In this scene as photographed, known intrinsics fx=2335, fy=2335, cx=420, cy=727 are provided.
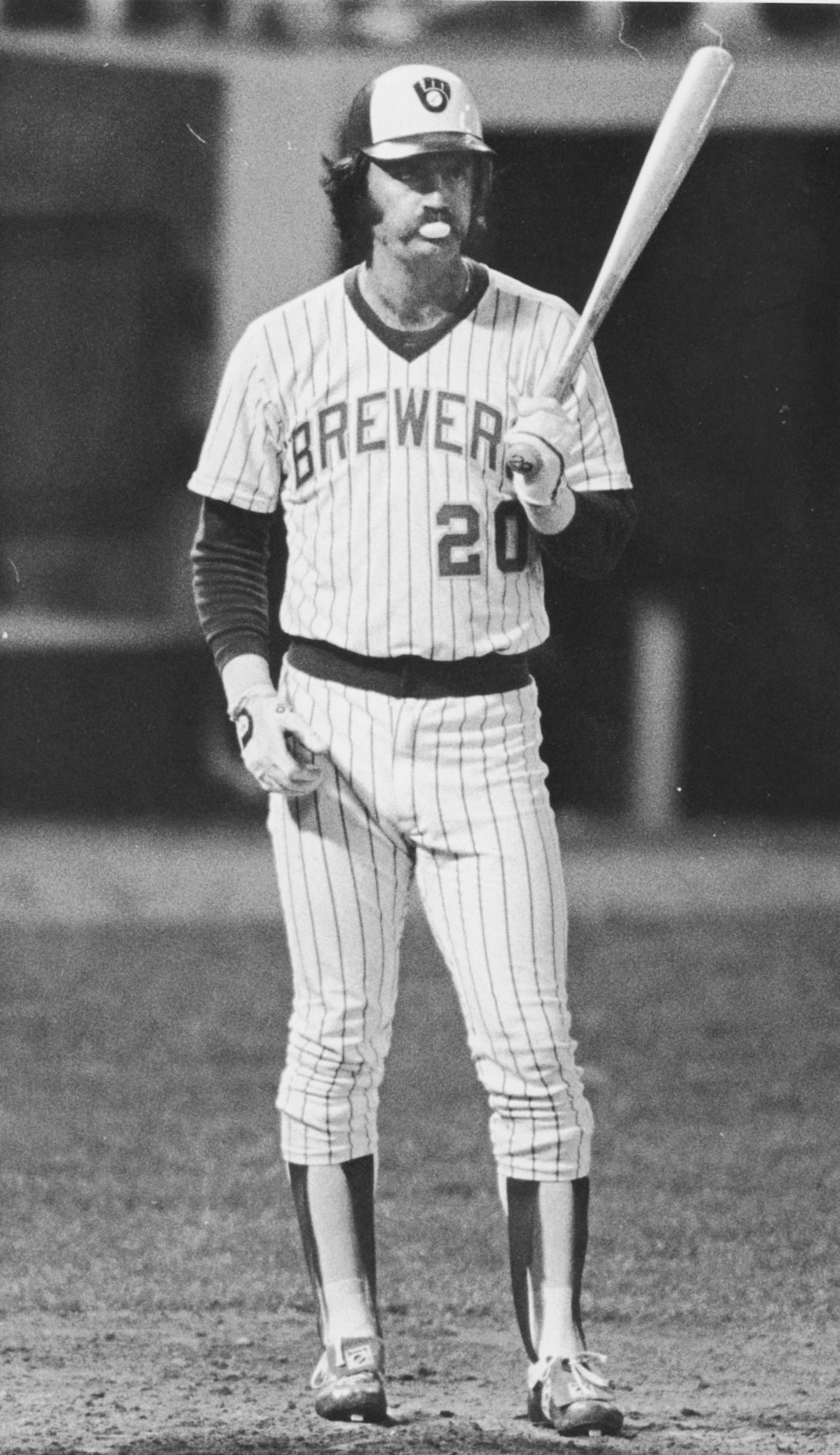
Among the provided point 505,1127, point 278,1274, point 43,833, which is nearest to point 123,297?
point 43,833

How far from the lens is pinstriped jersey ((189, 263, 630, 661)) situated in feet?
11.1

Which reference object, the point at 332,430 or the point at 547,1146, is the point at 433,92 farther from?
the point at 547,1146

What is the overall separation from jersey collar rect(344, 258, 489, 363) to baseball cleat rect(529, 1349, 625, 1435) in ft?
4.87

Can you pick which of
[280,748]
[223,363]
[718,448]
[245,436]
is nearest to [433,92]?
[245,436]

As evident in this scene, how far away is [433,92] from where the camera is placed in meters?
3.35

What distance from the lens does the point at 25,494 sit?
9609mm

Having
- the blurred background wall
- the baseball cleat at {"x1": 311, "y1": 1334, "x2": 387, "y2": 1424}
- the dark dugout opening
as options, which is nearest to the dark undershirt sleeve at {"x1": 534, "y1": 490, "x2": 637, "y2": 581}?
the baseball cleat at {"x1": 311, "y1": 1334, "x2": 387, "y2": 1424}

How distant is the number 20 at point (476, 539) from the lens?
11.1ft

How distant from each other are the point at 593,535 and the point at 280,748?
0.55 meters

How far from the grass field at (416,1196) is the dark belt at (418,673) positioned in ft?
3.58

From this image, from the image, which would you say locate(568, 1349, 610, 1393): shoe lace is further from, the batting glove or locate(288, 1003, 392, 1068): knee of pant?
the batting glove

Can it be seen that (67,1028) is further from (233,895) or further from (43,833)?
(43,833)

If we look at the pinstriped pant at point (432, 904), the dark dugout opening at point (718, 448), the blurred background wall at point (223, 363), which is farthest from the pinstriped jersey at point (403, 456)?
the blurred background wall at point (223, 363)

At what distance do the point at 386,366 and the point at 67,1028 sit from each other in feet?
13.0
